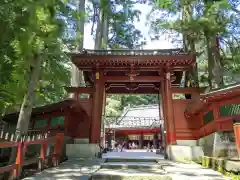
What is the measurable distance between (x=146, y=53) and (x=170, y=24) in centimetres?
165

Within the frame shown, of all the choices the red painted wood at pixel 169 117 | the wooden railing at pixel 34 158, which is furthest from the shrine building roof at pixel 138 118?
the wooden railing at pixel 34 158

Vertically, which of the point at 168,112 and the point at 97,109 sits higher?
the point at 97,109

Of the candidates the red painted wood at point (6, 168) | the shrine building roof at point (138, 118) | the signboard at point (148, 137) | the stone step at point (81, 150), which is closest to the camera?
the red painted wood at point (6, 168)

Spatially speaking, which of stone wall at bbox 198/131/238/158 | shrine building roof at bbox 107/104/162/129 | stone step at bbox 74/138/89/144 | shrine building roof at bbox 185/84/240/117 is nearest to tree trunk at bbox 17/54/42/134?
stone step at bbox 74/138/89/144

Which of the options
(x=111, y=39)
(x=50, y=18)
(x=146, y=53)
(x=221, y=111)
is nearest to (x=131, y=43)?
(x=111, y=39)

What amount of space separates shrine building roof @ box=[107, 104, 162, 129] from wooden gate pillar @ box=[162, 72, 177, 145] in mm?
12317

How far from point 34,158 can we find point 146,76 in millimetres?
6218

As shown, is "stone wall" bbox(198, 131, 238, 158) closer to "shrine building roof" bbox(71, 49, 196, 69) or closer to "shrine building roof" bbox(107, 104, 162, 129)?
"shrine building roof" bbox(71, 49, 196, 69)

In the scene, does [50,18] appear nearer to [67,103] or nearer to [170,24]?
[67,103]

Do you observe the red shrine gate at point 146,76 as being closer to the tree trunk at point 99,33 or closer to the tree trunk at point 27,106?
the tree trunk at point 27,106

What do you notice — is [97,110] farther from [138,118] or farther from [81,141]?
[138,118]

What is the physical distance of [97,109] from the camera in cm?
989

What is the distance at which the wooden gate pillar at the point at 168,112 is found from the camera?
9391 millimetres

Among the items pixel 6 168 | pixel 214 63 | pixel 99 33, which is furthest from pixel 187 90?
pixel 6 168
